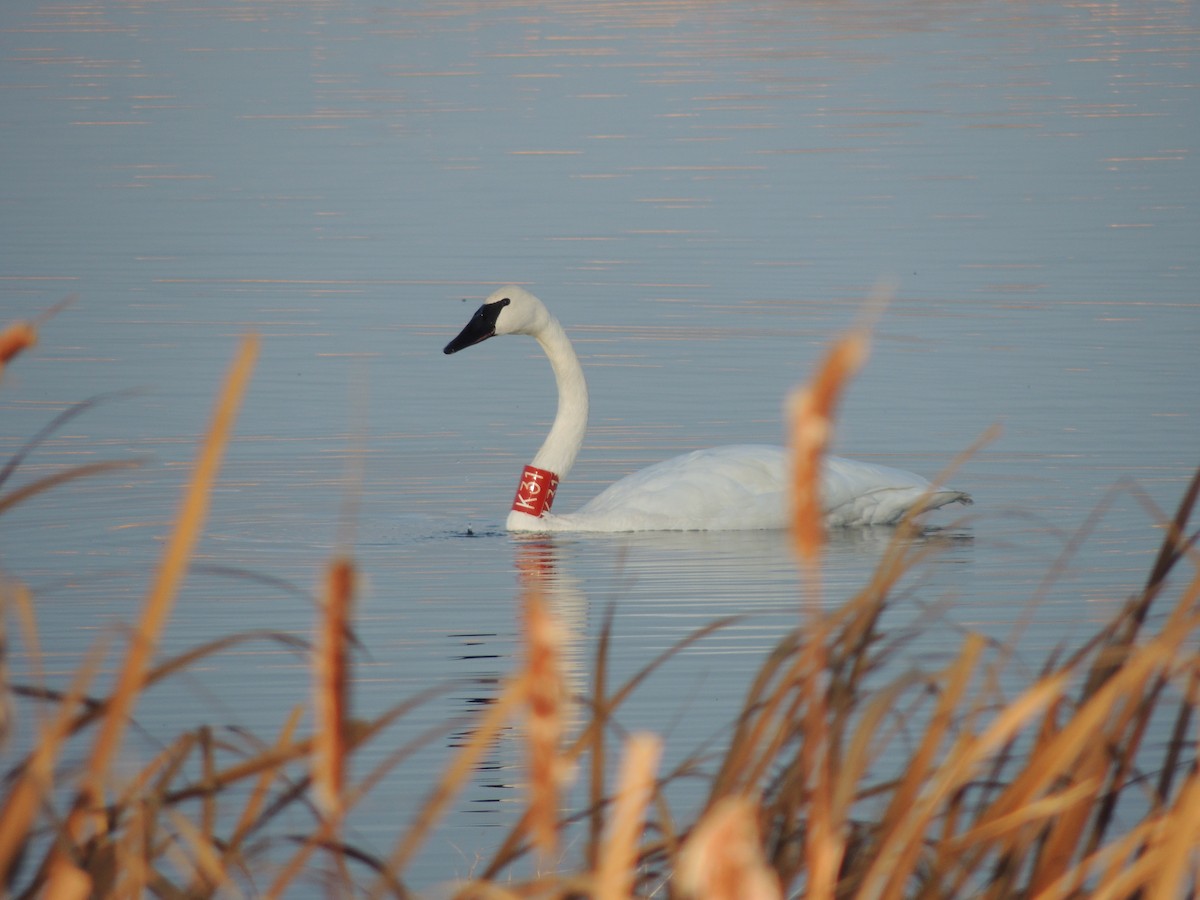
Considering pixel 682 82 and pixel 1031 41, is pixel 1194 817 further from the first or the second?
pixel 1031 41

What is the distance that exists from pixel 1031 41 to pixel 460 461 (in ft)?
97.9

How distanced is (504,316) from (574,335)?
378cm

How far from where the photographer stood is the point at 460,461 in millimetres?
11242

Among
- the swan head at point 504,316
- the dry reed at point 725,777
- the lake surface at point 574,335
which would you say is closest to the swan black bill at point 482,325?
the swan head at point 504,316

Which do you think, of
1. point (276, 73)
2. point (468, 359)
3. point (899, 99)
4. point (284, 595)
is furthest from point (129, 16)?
point (284, 595)

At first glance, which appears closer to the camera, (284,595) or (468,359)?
(284,595)

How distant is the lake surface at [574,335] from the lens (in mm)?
7895

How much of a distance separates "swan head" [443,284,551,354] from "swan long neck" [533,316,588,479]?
0.10 m

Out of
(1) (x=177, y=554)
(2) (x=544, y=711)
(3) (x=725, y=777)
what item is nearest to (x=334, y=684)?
(2) (x=544, y=711)

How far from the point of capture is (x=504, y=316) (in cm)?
1081

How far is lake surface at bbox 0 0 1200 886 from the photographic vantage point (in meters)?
7.89

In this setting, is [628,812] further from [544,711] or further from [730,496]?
[730,496]

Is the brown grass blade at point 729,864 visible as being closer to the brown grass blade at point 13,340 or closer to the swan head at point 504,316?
the brown grass blade at point 13,340

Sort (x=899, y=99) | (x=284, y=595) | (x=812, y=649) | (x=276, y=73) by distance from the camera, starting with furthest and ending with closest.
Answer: (x=276, y=73) < (x=899, y=99) < (x=284, y=595) < (x=812, y=649)
